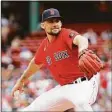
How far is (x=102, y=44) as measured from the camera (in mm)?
12227

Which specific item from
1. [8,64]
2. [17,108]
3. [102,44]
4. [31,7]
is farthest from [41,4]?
[17,108]

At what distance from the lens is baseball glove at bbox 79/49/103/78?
17.1 ft

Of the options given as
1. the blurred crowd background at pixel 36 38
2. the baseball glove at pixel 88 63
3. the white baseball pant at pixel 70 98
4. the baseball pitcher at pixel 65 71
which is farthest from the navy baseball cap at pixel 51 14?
the blurred crowd background at pixel 36 38

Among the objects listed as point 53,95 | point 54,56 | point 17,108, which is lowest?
point 17,108

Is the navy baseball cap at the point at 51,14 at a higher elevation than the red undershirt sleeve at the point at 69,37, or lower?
higher

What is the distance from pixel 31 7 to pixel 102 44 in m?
4.01

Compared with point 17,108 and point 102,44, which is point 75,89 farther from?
point 102,44

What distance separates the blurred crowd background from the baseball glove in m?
3.50

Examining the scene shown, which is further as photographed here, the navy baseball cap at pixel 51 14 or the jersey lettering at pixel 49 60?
the jersey lettering at pixel 49 60

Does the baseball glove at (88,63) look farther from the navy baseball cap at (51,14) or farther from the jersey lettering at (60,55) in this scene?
the navy baseball cap at (51,14)

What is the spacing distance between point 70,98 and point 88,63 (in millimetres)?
610

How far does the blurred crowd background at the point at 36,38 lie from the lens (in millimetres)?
9258

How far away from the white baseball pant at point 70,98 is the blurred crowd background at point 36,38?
288cm

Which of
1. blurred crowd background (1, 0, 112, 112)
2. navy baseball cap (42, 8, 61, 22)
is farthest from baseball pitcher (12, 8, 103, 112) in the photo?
blurred crowd background (1, 0, 112, 112)
